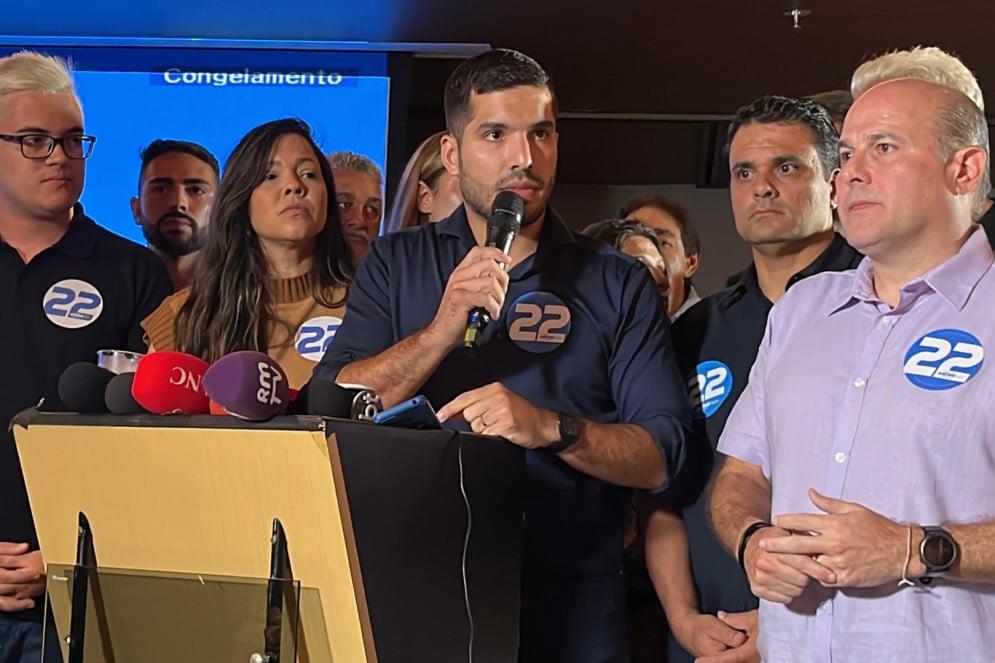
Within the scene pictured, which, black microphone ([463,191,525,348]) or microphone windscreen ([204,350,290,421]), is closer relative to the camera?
microphone windscreen ([204,350,290,421])

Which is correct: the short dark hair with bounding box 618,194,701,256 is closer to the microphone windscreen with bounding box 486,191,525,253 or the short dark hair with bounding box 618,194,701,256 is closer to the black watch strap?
the microphone windscreen with bounding box 486,191,525,253

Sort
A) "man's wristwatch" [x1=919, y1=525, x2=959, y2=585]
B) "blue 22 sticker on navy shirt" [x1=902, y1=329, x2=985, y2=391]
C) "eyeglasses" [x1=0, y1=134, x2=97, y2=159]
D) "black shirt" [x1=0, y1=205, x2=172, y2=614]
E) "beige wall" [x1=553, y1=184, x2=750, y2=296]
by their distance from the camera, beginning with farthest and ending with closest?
"beige wall" [x1=553, y1=184, x2=750, y2=296] < "eyeglasses" [x1=0, y1=134, x2=97, y2=159] < "black shirt" [x1=0, y1=205, x2=172, y2=614] < "blue 22 sticker on navy shirt" [x1=902, y1=329, x2=985, y2=391] < "man's wristwatch" [x1=919, y1=525, x2=959, y2=585]

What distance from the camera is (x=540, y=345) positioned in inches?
92.0

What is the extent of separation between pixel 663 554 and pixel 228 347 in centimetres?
117

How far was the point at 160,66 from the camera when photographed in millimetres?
4379

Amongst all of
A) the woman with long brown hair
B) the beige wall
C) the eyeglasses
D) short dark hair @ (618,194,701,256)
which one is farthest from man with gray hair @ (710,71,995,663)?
the beige wall

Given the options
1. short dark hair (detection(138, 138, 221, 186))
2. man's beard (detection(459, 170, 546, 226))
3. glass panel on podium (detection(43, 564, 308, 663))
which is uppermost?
short dark hair (detection(138, 138, 221, 186))

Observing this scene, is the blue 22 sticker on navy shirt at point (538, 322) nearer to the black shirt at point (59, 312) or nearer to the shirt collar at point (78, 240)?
the black shirt at point (59, 312)

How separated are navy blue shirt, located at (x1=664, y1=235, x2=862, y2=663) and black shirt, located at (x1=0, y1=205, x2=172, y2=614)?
1.31 metres

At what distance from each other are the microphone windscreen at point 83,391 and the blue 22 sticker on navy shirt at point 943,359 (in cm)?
119

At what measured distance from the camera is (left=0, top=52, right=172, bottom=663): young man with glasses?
2.69 meters

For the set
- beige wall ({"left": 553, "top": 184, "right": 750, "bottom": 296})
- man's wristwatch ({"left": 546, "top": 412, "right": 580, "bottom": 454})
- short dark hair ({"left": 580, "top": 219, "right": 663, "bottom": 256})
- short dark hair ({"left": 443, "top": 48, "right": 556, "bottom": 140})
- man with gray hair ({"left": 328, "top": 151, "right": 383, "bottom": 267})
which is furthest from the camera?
beige wall ({"left": 553, "top": 184, "right": 750, "bottom": 296})

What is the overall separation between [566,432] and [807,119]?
108cm

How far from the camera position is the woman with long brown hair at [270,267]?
3020mm
